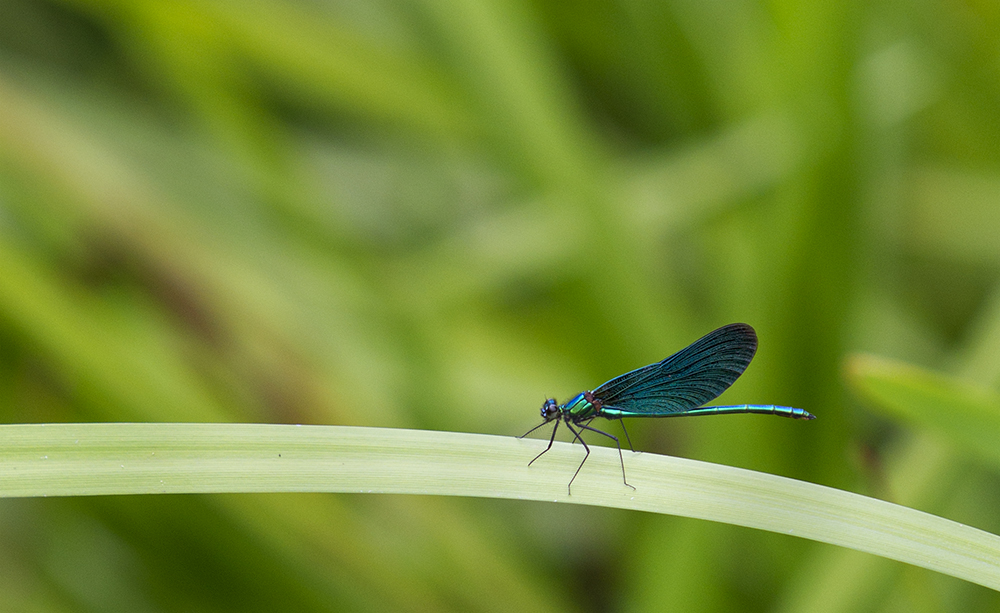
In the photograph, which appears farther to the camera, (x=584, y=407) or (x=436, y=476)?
(x=584, y=407)

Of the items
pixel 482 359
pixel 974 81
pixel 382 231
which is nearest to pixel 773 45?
pixel 974 81

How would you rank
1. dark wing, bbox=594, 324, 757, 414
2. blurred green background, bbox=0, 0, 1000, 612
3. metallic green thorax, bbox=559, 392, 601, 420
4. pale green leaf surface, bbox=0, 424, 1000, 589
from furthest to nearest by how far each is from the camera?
blurred green background, bbox=0, 0, 1000, 612
metallic green thorax, bbox=559, 392, 601, 420
dark wing, bbox=594, 324, 757, 414
pale green leaf surface, bbox=0, 424, 1000, 589

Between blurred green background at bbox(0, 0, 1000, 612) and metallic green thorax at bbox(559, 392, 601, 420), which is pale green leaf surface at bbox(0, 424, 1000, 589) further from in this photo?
metallic green thorax at bbox(559, 392, 601, 420)

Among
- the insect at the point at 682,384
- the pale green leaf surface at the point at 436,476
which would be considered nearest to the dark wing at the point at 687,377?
the insect at the point at 682,384

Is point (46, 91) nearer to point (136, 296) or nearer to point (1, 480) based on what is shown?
point (136, 296)

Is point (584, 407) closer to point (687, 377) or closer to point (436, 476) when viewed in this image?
point (687, 377)

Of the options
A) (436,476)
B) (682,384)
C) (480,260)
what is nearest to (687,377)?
(682,384)

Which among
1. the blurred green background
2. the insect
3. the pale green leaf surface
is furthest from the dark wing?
the pale green leaf surface
